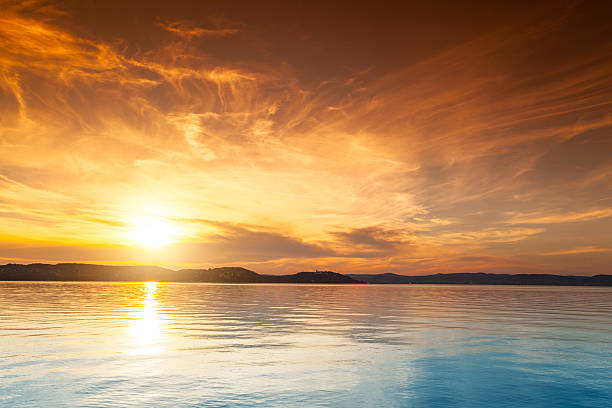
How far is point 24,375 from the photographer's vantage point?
16.7m

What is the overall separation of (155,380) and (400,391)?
9.29 m

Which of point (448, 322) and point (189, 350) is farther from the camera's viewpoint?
point (448, 322)

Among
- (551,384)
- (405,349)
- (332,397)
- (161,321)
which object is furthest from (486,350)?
(161,321)

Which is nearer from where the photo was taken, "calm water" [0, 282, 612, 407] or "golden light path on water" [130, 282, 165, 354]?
"calm water" [0, 282, 612, 407]

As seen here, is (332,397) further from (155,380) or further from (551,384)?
(551,384)

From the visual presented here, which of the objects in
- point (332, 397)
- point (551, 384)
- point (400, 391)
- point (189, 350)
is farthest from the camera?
point (189, 350)

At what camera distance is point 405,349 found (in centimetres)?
2392

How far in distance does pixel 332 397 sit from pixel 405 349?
10478mm

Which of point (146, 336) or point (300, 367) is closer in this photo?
point (300, 367)

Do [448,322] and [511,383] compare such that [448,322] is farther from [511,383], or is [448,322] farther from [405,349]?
[511,383]

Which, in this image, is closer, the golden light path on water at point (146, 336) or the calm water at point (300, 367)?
the calm water at point (300, 367)

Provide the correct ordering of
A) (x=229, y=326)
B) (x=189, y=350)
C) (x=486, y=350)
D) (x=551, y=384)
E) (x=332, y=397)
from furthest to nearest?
1. (x=229, y=326)
2. (x=486, y=350)
3. (x=189, y=350)
4. (x=551, y=384)
5. (x=332, y=397)

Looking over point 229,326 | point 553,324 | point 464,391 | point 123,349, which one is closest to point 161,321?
point 229,326

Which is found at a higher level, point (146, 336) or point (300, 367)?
point (146, 336)
